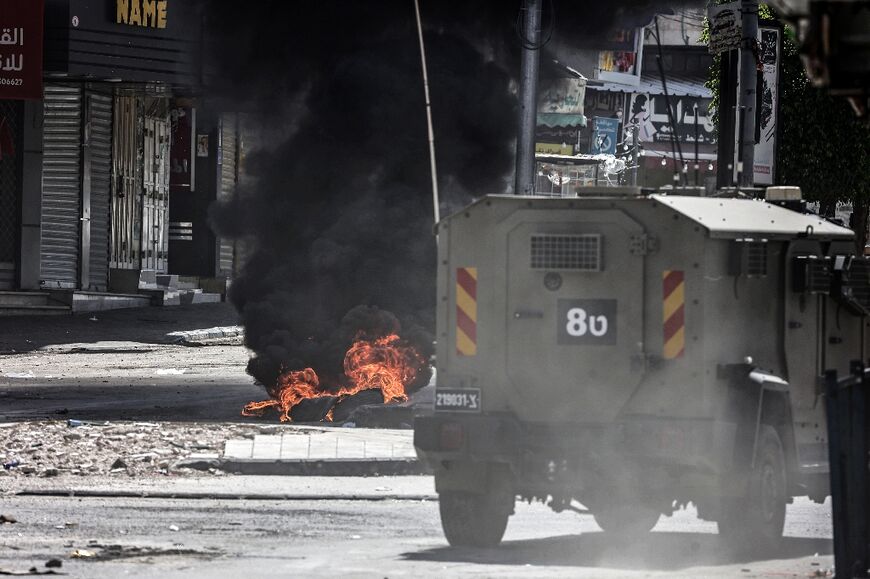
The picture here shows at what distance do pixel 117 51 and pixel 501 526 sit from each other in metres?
18.8

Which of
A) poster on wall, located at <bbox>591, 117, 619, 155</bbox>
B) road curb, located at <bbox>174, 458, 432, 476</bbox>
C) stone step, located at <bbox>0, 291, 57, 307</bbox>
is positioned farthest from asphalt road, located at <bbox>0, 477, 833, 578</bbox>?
poster on wall, located at <bbox>591, 117, 619, 155</bbox>

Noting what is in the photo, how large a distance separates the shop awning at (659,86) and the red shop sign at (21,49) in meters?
31.0

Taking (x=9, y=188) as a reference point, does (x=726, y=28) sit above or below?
above

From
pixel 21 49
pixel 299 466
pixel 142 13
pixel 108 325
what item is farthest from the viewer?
pixel 108 325

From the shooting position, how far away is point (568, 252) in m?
10.2

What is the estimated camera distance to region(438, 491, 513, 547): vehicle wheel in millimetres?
10305

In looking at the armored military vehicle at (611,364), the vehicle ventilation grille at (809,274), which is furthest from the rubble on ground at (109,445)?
the vehicle ventilation grille at (809,274)

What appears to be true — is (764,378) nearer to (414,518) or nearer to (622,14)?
→ (414,518)

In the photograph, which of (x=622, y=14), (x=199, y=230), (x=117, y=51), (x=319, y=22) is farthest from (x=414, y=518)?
(x=199, y=230)

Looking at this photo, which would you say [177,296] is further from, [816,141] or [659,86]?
[659,86]

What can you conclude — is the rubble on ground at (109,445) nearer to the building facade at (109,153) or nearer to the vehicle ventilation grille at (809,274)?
the vehicle ventilation grille at (809,274)

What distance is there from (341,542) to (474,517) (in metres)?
0.76

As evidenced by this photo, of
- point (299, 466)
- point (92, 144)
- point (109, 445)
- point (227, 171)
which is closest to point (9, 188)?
point (92, 144)

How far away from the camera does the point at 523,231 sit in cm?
1031
